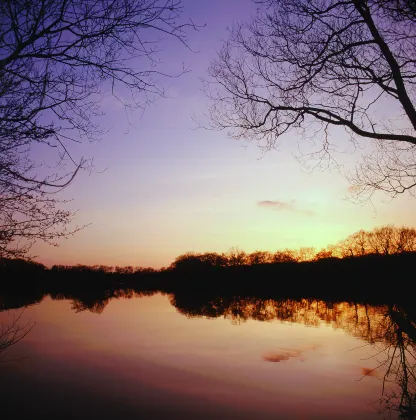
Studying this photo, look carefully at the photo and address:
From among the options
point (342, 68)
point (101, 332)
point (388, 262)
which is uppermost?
point (342, 68)

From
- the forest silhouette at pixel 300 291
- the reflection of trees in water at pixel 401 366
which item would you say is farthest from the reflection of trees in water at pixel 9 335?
the reflection of trees in water at pixel 401 366

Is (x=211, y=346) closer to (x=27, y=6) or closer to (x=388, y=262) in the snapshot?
(x=27, y=6)

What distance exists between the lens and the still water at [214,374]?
646 cm

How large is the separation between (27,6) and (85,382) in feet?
24.1

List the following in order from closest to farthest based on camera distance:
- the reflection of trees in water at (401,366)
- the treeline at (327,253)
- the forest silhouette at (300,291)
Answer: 1. the reflection of trees in water at (401,366)
2. the forest silhouette at (300,291)
3. the treeline at (327,253)

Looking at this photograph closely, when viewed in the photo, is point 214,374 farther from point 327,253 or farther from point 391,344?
point 327,253

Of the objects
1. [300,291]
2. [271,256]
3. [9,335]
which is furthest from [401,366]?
[271,256]

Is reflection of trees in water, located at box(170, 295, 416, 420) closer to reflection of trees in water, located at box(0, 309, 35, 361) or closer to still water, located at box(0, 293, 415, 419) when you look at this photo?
still water, located at box(0, 293, 415, 419)

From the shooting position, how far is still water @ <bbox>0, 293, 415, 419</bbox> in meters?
6.46

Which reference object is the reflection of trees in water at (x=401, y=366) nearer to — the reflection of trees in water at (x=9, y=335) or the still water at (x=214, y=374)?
the still water at (x=214, y=374)

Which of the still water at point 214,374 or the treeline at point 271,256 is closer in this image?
the still water at point 214,374

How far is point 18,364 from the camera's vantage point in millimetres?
10195

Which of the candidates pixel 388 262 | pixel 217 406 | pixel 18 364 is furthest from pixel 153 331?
pixel 388 262

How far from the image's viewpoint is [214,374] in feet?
28.3
